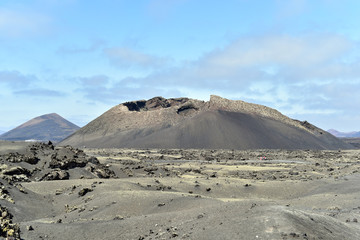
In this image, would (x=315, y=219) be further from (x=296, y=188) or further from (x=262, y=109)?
(x=262, y=109)

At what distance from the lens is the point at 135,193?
20078 mm

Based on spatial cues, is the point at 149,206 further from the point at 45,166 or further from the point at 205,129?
the point at 205,129

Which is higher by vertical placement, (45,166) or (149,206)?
(45,166)

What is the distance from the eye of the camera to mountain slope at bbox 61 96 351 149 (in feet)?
365

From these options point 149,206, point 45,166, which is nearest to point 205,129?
A: point 45,166

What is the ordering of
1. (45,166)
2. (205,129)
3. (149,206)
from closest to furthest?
(149,206) → (45,166) → (205,129)

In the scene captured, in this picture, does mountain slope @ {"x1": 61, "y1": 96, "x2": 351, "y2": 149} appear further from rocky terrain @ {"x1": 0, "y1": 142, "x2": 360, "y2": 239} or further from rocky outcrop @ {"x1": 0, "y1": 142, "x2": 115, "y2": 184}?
rocky terrain @ {"x1": 0, "y1": 142, "x2": 360, "y2": 239}

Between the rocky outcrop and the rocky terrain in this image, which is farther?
the rocky outcrop

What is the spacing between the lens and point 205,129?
11856 centimetres

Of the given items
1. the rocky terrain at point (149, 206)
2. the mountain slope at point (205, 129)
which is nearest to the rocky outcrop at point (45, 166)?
the rocky terrain at point (149, 206)

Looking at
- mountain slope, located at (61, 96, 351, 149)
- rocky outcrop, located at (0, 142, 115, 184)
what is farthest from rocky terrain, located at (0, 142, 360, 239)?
mountain slope, located at (61, 96, 351, 149)

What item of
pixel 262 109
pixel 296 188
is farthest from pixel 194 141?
pixel 296 188

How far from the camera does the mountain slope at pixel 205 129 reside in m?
111

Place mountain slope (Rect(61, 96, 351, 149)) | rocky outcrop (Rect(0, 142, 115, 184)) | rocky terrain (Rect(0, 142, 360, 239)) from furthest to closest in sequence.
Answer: mountain slope (Rect(61, 96, 351, 149))
rocky outcrop (Rect(0, 142, 115, 184))
rocky terrain (Rect(0, 142, 360, 239))
